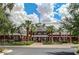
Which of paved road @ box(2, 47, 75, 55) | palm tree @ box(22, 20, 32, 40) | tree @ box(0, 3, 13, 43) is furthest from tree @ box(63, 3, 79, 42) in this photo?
tree @ box(0, 3, 13, 43)

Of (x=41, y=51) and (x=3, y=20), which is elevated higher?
(x=3, y=20)

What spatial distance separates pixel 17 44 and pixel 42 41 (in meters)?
0.43

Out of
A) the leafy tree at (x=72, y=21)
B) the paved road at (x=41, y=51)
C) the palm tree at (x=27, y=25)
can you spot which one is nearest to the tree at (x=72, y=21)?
the leafy tree at (x=72, y=21)

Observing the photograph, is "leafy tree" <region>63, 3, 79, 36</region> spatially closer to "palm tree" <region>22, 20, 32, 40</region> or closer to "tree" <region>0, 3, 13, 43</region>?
"palm tree" <region>22, 20, 32, 40</region>

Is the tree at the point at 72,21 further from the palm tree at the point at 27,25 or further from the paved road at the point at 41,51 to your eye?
the palm tree at the point at 27,25

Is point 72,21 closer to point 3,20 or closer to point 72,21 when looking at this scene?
point 72,21

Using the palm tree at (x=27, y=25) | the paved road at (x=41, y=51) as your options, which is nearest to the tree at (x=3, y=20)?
the palm tree at (x=27, y=25)

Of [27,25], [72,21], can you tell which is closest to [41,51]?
[27,25]

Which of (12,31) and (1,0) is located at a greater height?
(1,0)

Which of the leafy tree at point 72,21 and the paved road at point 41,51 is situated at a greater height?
the leafy tree at point 72,21
